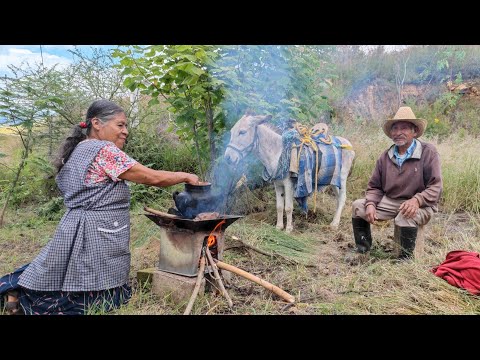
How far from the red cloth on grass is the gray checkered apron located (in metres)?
2.96

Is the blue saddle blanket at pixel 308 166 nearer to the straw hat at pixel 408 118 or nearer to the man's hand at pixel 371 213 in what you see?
the man's hand at pixel 371 213

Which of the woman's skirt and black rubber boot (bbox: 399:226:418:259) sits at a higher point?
black rubber boot (bbox: 399:226:418:259)

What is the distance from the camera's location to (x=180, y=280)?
3.42m

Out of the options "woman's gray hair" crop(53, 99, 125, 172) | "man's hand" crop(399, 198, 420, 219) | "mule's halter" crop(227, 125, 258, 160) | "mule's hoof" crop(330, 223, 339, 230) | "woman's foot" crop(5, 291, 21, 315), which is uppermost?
"woman's gray hair" crop(53, 99, 125, 172)

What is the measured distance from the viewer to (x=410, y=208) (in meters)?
4.27

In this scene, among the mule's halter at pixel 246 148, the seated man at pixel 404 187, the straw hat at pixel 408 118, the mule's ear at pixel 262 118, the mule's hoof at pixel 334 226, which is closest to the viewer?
the seated man at pixel 404 187

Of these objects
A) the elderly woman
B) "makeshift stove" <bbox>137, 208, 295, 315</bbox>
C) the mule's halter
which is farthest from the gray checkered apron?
the mule's halter

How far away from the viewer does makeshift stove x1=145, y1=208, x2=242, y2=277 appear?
3424 millimetres

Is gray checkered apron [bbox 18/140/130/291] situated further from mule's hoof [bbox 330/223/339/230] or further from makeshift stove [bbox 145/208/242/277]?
mule's hoof [bbox 330/223/339/230]

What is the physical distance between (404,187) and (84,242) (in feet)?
11.2

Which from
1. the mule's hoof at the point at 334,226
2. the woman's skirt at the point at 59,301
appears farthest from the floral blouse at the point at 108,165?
the mule's hoof at the point at 334,226

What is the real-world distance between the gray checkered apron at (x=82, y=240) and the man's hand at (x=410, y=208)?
9.58 ft

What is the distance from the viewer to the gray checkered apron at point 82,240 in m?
3.09

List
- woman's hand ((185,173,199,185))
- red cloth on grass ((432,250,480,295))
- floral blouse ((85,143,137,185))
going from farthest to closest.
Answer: red cloth on grass ((432,250,480,295)) → woman's hand ((185,173,199,185)) → floral blouse ((85,143,137,185))
